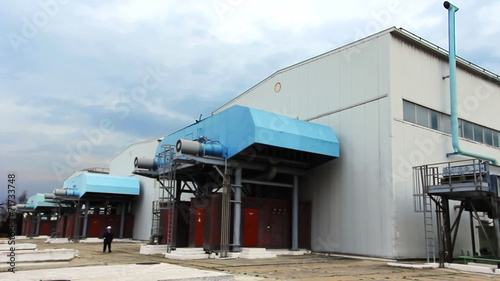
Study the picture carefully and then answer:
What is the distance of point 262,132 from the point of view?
1995 centimetres

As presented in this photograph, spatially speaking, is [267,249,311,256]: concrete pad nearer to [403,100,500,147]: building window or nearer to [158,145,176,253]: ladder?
[158,145,176,253]: ladder

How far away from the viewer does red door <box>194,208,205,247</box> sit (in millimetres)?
21906

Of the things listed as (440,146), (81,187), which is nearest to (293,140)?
(440,146)

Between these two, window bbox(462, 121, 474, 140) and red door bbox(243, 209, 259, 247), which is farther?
window bbox(462, 121, 474, 140)

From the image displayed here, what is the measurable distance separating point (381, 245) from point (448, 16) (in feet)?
45.8

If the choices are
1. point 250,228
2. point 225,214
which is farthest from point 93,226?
point 225,214

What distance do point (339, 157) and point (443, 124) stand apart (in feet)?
21.2

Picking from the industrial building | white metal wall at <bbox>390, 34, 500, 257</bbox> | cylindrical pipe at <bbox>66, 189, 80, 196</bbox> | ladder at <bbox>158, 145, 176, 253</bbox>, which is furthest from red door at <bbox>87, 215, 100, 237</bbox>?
white metal wall at <bbox>390, 34, 500, 257</bbox>

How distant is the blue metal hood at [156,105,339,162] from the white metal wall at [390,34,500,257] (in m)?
3.58

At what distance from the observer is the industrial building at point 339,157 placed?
67.6 ft

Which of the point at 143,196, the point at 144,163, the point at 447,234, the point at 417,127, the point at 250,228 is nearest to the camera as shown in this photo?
the point at 447,234

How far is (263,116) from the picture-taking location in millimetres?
20641

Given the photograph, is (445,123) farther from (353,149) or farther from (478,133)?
(353,149)

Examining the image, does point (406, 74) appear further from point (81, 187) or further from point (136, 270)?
point (81, 187)
